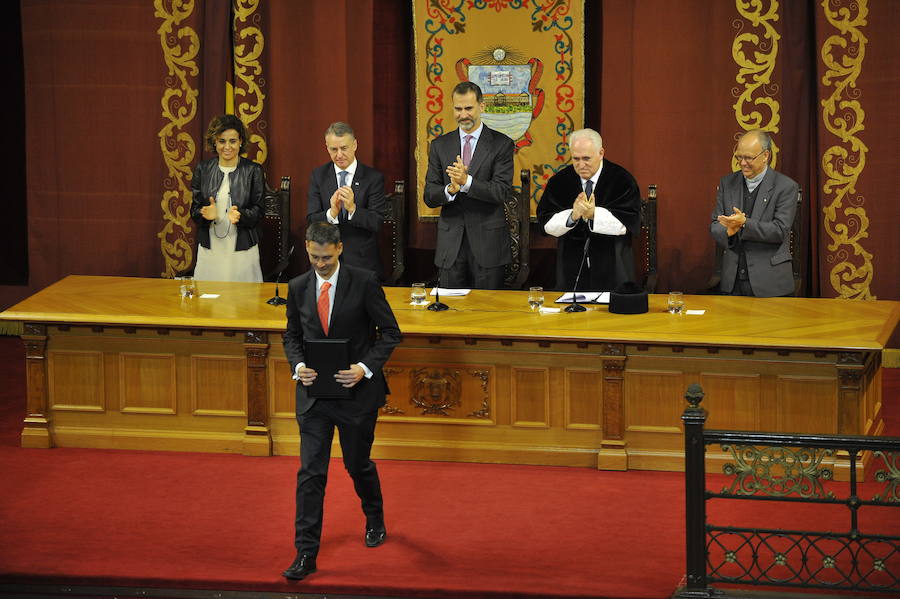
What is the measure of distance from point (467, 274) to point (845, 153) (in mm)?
2601

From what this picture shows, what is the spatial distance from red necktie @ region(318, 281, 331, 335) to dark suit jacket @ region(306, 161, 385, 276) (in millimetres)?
2385

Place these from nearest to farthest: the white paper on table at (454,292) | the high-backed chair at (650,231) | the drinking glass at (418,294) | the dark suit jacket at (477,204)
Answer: the drinking glass at (418,294) → the white paper on table at (454,292) → the dark suit jacket at (477,204) → the high-backed chair at (650,231)

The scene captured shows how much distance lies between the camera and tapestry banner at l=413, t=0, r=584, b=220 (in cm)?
887

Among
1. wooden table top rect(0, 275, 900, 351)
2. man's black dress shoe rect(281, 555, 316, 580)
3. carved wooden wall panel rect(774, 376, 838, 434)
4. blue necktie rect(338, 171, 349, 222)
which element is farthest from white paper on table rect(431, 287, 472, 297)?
man's black dress shoe rect(281, 555, 316, 580)

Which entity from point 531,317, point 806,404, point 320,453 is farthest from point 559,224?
point 320,453

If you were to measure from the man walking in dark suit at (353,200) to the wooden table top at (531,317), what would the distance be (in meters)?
0.37

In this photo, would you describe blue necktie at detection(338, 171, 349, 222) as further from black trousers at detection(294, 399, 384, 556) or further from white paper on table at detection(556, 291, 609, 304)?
black trousers at detection(294, 399, 384, 556)

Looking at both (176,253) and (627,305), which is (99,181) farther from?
(627,305)

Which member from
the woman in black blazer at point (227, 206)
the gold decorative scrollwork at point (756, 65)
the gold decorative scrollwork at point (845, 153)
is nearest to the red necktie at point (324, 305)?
the woman in black blazer at point (227, 206)

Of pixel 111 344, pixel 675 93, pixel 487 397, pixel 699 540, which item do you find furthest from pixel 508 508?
pixel 675 93

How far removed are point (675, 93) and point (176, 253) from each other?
11.6 ft

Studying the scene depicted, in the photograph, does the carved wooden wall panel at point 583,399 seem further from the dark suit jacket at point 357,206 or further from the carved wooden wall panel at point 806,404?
the dark suit jacket at point 357,206

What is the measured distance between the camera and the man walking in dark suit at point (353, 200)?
7801mm

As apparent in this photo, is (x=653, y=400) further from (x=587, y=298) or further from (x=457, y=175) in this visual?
(x=457, y=175)
